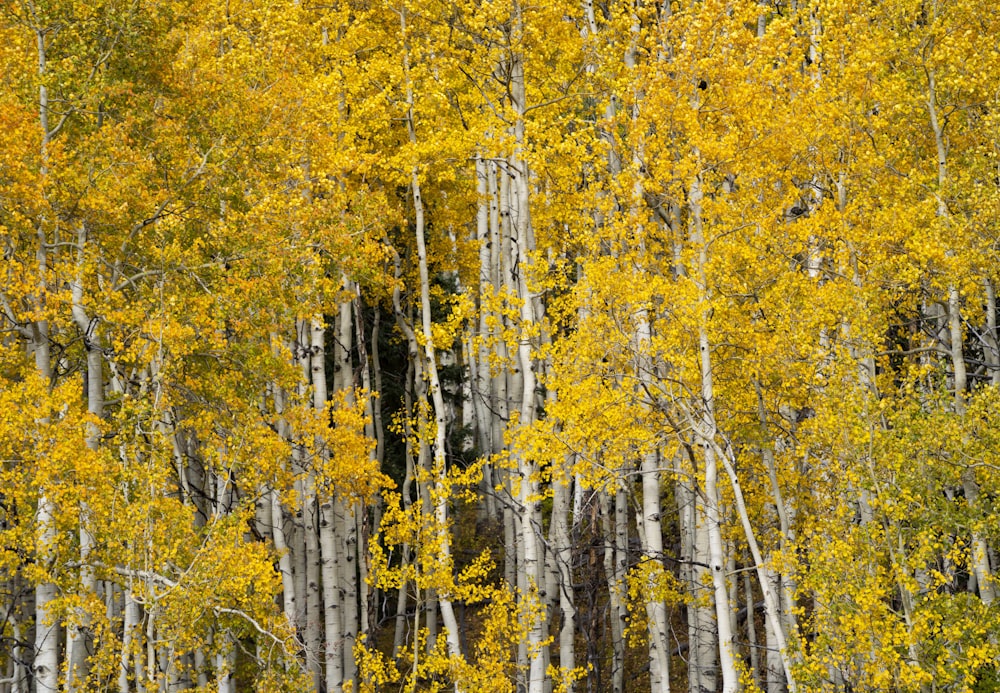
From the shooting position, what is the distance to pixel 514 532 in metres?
20.8

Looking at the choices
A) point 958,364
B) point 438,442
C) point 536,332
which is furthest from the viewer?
point 438,442

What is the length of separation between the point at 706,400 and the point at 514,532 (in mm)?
7934

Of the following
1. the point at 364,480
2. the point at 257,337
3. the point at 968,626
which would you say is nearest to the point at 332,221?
the point at 257,337

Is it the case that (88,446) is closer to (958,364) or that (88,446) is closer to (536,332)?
(536,332)

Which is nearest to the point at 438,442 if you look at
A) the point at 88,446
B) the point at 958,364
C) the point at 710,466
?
the point at 710,466

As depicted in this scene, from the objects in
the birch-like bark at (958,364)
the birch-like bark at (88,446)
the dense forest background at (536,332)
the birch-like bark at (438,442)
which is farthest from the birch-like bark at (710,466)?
the birch-like bark at (88,446)

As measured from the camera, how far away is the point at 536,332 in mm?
15375

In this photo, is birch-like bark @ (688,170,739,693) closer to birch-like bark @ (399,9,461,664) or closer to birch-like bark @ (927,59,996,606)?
birch-like bark @ (927,59,996,606)

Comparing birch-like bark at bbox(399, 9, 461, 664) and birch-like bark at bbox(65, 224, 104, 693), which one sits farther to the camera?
birch-like bark at bbox(399, 9, 461, 664)

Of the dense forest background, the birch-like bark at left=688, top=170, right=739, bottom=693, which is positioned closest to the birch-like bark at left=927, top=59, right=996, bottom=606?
the dense forest background

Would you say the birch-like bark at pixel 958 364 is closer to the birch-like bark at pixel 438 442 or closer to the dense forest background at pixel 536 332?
the dense forest background at pixel 536 332

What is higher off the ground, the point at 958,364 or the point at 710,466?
the point at 958,364

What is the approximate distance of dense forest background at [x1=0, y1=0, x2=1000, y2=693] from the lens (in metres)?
13.0

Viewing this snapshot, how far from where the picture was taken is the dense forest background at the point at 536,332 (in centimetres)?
1302
